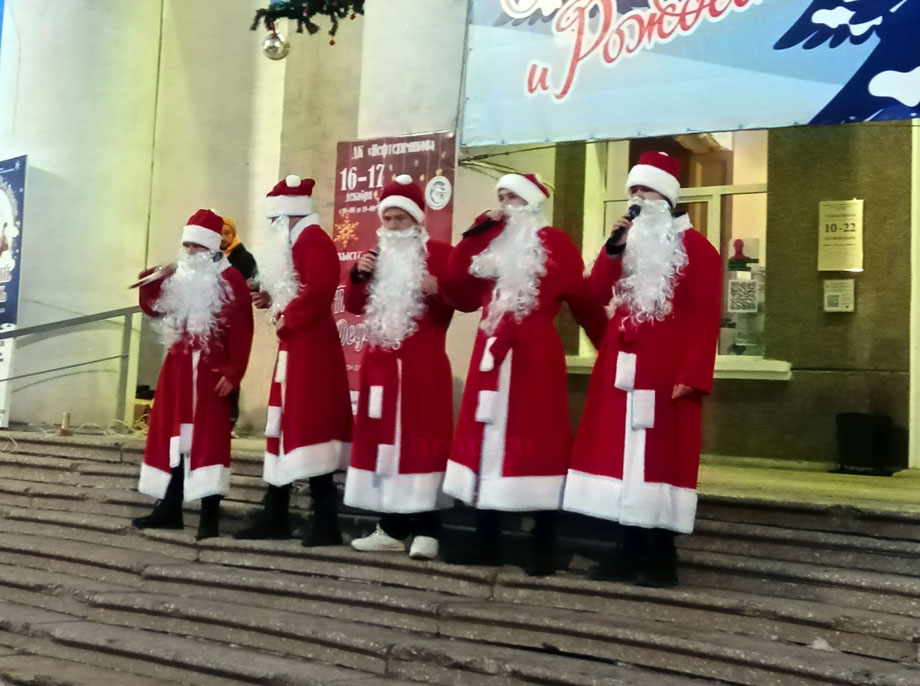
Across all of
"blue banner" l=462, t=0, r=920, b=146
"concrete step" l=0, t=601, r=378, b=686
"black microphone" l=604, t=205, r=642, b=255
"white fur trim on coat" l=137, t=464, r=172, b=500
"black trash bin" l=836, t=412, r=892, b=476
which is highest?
"blue banner" l=462, t=0, r=920, b=146

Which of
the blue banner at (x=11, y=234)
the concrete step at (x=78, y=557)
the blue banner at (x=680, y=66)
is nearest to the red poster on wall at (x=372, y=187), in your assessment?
the blue banner at (x=680, y=66)

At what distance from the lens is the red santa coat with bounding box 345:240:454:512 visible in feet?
15.6

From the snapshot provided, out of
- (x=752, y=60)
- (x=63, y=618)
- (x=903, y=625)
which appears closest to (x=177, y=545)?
(x=63, y=618)

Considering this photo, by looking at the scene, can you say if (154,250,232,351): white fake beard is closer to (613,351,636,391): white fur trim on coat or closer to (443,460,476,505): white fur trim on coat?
(443,460,476,505): white fur trim on coat

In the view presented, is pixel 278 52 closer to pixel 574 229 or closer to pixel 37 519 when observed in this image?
pixel 574 229

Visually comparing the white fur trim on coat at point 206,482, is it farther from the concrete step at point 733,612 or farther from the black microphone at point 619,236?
the black microphone at point 619,236

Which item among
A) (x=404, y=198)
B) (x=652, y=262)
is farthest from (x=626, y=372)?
(x=404, y=198)

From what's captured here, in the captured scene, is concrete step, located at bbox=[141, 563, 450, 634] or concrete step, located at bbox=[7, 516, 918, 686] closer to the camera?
concrete step, located at bbox=[7, 516, 918, 686]

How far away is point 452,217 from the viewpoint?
6555 mm

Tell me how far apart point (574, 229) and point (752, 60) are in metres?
3.03

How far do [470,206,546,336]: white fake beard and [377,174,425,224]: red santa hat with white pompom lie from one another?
560 mm

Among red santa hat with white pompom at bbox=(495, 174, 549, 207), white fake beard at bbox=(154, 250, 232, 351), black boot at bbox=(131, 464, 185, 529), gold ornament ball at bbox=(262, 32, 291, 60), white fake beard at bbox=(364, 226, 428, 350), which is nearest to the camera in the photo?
red santa hat with white pompom at bbox=(495, 174, 549, 207)

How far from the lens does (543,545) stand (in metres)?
4.41

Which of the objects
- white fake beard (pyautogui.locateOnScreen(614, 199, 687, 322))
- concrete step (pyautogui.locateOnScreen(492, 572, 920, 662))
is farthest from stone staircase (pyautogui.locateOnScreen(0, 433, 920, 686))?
white fake beard (pyautogui.locateOnScreen(614, 199, 687, 322))
